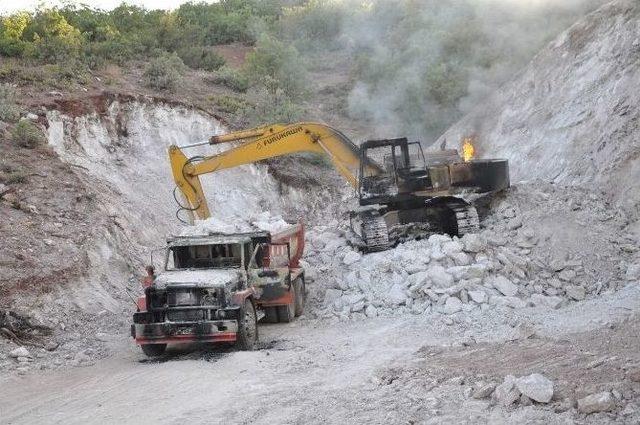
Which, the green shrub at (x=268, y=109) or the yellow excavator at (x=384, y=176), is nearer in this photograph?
the yellow excavator at (x=384, y=176)

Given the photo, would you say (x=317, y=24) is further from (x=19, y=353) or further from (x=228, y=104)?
(x=19, y=353)

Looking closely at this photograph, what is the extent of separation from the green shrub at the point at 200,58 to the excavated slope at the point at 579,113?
12012 millimetres

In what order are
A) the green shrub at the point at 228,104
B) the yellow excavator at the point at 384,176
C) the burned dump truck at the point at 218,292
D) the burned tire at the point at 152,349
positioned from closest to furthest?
the burned dump truck at the point at 218,292, the burned tire at the point at 152,349, the yellow excavator at the point at 384,176, the green shrub at the point at 228,104

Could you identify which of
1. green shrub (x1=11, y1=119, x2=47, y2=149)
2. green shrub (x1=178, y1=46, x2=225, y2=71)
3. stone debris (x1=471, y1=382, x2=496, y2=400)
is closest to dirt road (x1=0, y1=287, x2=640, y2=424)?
stone debris (x1=471, y1=382, x2=496, y2=400)

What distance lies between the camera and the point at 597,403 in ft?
19.0

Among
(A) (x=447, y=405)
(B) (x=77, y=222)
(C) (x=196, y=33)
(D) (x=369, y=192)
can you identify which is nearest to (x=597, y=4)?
(D) (x=369, y=192)

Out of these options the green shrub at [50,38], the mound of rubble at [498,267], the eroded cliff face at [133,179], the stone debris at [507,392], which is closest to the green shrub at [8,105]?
the eroded cliff face at [133,179]

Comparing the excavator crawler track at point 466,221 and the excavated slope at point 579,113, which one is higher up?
the excavated slope at point 579,113

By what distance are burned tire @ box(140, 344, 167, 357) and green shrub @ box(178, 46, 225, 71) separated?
22.6 meters

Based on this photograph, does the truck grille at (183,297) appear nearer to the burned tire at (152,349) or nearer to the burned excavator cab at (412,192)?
the burned tire at (152,349)

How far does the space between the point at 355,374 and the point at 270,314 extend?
4.41 metres

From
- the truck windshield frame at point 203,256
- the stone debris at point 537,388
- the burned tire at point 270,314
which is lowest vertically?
the stone debris at point 537,388

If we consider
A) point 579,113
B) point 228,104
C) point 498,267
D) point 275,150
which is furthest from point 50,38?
point 498,267

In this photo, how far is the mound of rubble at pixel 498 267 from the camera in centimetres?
1211
